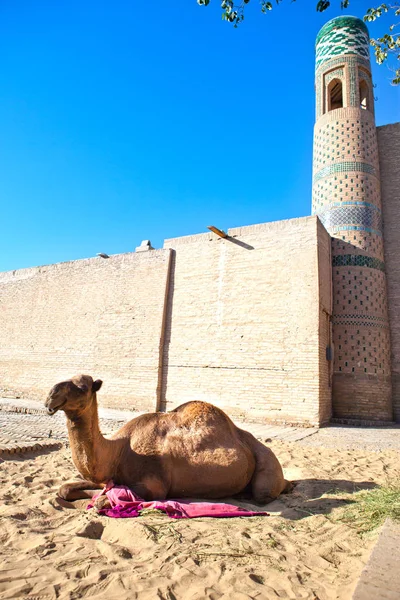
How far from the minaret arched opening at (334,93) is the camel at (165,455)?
1514 centimetres

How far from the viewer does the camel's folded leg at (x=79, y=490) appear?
355cm

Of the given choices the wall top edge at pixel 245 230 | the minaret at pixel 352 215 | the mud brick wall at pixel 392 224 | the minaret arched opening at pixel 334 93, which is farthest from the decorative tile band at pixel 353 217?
the minaret arched opening at pixel 334 93

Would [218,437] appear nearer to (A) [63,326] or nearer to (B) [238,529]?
(B) [238,529]

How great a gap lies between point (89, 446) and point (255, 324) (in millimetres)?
9117

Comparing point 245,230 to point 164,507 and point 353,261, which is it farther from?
point 164,507

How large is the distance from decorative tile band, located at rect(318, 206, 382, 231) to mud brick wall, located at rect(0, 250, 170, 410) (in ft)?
19.2

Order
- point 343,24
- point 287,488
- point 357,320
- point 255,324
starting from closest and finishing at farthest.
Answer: point 287,488, point 255,324, point 357,320, point 343,24

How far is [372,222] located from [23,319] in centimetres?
1457

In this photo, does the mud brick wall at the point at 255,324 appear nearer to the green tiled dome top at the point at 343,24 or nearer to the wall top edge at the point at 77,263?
the wall top edge at the point at 77,263

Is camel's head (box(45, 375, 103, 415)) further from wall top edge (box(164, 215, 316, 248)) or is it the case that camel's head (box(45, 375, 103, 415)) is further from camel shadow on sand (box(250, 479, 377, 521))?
wall top edge (box(164, 215, 316, 248))

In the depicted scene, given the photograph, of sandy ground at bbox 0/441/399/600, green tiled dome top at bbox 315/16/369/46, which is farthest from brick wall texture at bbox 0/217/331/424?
green tiled dome top at bbox 315/16/369/46

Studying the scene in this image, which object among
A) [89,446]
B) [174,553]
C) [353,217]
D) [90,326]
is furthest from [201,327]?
[174,553]

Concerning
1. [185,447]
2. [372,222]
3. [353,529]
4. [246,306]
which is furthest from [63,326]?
[353,529]

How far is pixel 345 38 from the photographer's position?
1538 cm
